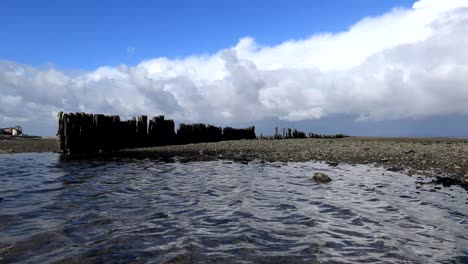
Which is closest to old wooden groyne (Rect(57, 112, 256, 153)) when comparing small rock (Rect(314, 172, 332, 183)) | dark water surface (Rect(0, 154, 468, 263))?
dark water surface (Rect(0, 154, 468, 263))

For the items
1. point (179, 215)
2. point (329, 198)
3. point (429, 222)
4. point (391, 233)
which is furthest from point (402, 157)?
point (179, 215)

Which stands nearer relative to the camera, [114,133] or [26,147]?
A: [114,133]

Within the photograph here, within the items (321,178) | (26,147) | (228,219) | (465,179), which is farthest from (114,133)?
(465,179)

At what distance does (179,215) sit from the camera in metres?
9.43

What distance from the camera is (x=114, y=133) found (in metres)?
31.6

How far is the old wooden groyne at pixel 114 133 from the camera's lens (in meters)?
27.5

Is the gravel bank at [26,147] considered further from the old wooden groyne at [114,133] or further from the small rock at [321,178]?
the small rock at [321,178]

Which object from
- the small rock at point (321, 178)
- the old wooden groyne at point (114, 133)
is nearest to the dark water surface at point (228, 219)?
the small rock at point (321, 178)

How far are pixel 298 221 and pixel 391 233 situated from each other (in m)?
2.05

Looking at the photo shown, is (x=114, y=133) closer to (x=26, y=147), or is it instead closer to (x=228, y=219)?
(x=26, y=147)

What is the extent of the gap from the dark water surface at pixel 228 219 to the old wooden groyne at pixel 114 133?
11.7 m

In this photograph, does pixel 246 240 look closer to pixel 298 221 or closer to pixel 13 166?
pixel 298 221

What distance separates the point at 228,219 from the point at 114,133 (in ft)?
80.8

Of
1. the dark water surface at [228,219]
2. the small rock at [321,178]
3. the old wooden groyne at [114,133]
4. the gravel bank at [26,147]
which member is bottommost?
the dark water surface at [228,219]
